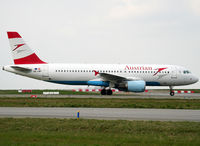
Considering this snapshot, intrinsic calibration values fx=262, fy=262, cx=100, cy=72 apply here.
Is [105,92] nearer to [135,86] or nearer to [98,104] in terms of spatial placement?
[135,86]

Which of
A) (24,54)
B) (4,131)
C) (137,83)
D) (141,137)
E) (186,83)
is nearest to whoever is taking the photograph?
(141,137)

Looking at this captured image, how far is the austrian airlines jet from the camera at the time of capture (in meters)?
33.1

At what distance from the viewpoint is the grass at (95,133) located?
8.50 m

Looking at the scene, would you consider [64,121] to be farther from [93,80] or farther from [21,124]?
[93,80]

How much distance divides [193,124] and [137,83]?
1957 cm

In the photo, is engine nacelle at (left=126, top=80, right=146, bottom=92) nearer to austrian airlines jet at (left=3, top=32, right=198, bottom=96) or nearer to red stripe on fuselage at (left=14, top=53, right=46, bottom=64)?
austrian airlines jet at (left=3, top=32, right=198, bottom=96)

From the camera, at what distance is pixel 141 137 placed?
9250 mm

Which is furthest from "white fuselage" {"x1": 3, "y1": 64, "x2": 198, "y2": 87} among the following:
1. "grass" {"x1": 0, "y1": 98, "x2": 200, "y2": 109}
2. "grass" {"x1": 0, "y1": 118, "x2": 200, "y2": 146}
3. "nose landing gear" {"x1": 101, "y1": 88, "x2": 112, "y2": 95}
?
"grass" {"x1": 0, "y1": 118, "x2": 200, "y2": 146}

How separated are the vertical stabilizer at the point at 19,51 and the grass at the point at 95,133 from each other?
22570 millimetres

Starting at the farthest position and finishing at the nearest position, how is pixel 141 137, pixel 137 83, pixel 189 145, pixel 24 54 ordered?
pixel 24 54
pixel 137 83
pixel 141 137
pixel 189 145

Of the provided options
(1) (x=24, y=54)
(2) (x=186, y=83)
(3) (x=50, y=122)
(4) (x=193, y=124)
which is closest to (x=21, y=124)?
(3) (x=50, y=122)

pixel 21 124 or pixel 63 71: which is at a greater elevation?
pixel 63 71

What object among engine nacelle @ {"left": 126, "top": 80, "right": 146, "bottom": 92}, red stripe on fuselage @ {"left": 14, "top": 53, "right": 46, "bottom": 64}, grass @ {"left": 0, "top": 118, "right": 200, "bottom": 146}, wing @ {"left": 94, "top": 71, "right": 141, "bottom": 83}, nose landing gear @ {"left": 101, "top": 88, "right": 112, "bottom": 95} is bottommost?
grass @ {"left": 0, "top": 118, "right": 200, "bottom": 146}

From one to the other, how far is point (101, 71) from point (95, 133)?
23915 mm
